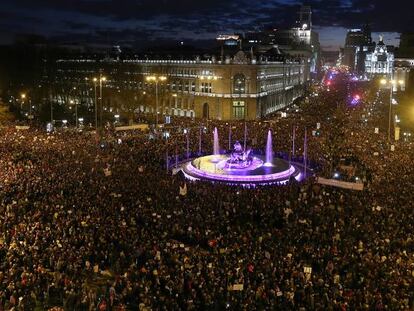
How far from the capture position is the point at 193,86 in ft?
268

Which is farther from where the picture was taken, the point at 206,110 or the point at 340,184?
the point at 206,110

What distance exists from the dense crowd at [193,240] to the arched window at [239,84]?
146 ft

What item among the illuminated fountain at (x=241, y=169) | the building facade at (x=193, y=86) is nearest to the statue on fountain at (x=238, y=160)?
the illuminated fountain at (x=241, y=169)

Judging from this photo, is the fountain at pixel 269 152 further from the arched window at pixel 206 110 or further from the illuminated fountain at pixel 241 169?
the arched window at pixel 206 110

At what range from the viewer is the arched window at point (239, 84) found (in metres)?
78.5

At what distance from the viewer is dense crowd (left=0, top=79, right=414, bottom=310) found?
16531 millimetres

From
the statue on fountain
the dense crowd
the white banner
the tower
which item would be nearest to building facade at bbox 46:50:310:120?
the statue on fountain

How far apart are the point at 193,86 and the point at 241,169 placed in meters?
46.9

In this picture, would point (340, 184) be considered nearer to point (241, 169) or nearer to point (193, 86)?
point (241, 169)

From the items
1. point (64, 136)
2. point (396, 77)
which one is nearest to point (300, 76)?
point (396, 77)

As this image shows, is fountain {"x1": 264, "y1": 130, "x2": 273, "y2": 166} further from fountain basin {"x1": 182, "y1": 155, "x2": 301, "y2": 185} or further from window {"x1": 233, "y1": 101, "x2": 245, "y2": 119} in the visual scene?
window {"x1": 233, "y1": 101, "x2": 245, "y2": 119}

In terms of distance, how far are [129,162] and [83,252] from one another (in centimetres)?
1618

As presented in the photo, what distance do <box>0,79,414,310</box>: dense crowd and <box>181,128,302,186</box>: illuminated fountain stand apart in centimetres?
265

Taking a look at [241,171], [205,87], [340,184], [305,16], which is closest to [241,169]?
[241,171]
